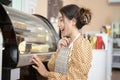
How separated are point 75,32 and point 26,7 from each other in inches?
52.9

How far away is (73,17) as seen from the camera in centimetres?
157

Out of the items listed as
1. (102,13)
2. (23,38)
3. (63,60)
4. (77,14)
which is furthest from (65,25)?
(102,13)

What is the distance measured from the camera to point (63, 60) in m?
1.53

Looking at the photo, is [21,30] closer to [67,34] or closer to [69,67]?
[67,34]

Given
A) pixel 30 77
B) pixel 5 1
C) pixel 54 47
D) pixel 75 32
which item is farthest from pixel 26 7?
pixel 75 32

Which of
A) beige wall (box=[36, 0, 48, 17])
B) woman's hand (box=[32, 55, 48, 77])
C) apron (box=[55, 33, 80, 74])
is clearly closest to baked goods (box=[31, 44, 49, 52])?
woman's hand (box=[32, 55, 48, 77])

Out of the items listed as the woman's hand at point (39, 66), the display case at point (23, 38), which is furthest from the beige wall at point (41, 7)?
the woman's hand at point (39, 66)

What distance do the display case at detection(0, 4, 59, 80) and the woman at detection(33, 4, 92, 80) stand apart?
0.14 meters

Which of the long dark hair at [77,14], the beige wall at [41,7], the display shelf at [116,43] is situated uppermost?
the beige wall at [41,7]

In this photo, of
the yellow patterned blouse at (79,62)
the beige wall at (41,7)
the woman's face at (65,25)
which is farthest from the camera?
the beige wall at (41,7)

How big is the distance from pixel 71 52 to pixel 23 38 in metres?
0.44

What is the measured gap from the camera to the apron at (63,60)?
4.95 ft

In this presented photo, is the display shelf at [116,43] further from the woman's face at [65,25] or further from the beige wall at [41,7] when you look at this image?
the woman's face at [65,25]

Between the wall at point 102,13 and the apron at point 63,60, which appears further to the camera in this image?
the wall at point 102,13
